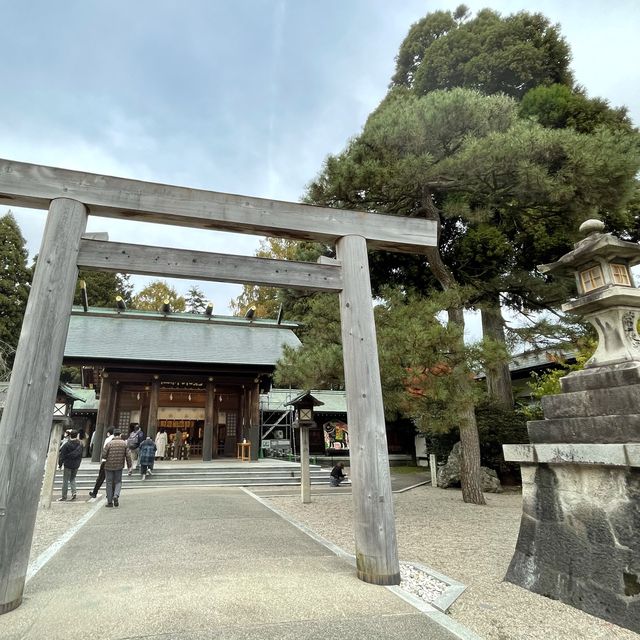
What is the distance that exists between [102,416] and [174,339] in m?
4.35

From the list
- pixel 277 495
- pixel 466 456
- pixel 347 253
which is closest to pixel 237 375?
pixel 277 495

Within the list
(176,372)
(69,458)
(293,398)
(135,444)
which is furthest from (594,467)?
(293,398)

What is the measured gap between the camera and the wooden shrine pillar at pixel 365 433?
3.74 meters

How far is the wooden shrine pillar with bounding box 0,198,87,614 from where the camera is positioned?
311 cm

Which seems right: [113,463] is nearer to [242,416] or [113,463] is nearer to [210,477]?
[210,477]

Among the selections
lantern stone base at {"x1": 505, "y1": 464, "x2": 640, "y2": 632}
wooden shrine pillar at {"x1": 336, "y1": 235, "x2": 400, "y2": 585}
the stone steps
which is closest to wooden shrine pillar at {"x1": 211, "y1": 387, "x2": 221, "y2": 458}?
the stone steps

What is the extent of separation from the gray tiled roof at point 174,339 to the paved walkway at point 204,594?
10.4 m

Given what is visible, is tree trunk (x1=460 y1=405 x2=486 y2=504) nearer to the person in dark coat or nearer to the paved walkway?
the person in dark coat

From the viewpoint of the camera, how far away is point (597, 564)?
3.36 m

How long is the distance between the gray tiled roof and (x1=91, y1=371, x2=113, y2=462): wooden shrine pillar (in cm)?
138

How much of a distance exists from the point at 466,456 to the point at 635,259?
6.82 meters

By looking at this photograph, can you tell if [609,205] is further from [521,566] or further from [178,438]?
[178,438]

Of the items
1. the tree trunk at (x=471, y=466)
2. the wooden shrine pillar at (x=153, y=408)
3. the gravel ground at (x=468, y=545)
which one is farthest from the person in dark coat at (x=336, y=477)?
the wooden shrine pillar at (x=153, y=408)

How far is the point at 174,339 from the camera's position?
18.5 m
